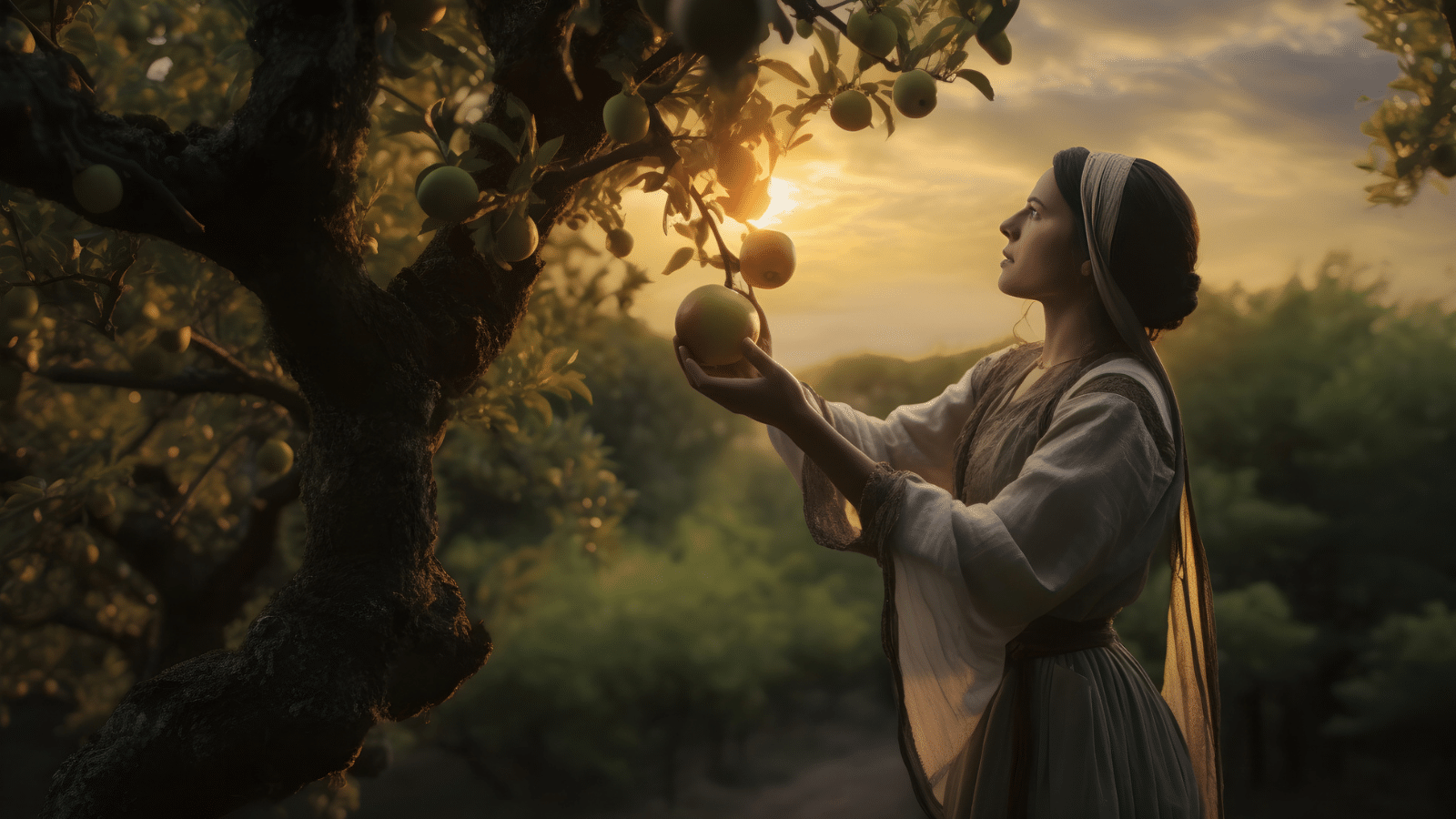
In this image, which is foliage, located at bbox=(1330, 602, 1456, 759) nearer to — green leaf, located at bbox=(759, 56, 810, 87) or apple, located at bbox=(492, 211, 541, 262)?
green leaf, located at bbox=(759, 56, 810, 87)

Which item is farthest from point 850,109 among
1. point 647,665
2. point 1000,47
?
point 647,665

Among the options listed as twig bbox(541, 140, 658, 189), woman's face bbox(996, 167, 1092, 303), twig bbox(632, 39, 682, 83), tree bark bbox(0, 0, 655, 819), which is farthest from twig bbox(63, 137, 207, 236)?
woman's face bbox(996, 167, 1092, 303)

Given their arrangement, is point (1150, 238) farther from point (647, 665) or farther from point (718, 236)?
point (647, 665)

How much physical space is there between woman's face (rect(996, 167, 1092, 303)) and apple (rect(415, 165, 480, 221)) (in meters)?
0.85

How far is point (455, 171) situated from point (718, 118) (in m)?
0.36

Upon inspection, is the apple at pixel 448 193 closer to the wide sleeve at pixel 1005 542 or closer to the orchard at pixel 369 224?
the orchard at pixel 369 224

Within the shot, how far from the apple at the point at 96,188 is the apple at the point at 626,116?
52 centimetres

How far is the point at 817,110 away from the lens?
1.24m

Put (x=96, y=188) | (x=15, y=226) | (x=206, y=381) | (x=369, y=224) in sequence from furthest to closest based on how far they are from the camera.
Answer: (x=206, y=381) < (x=369, y=224) < (x=15, y=226) < (x=96, y=188)

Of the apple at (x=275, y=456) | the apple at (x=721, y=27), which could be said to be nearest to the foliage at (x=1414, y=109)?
the apple at (x=721, y=27)

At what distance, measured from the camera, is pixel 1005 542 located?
1.12 m

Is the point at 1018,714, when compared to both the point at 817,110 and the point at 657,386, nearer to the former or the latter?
the point at 817,110

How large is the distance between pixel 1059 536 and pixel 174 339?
159 cm

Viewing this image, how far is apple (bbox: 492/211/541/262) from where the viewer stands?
1033 millimetres
